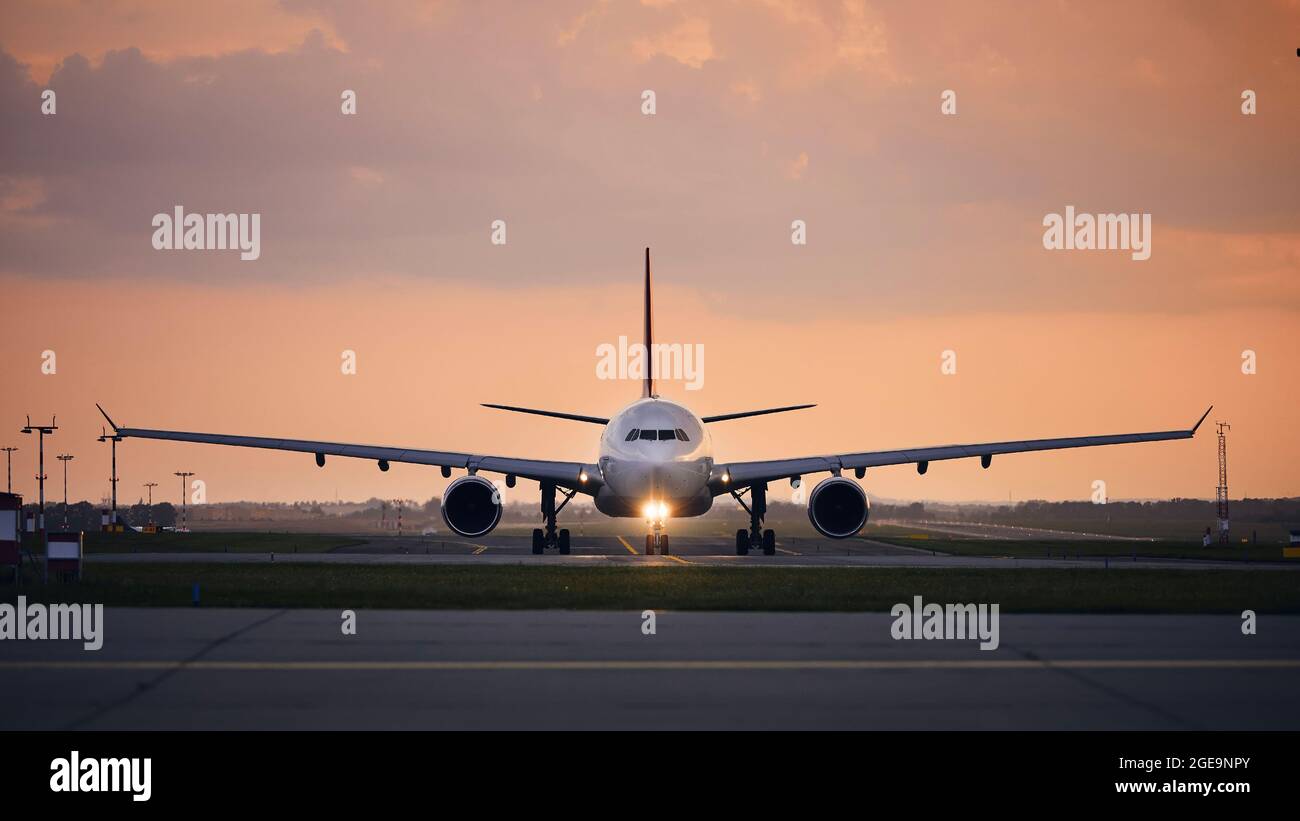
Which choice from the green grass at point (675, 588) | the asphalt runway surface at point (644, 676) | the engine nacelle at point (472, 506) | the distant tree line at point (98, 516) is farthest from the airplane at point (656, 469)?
the distant tree line at point (98, 516)

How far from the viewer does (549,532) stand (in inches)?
1790

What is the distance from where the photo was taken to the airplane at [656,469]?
40.8m

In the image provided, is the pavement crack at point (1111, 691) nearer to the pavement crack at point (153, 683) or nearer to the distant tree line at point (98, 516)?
the pavement crack at point (153, 683)

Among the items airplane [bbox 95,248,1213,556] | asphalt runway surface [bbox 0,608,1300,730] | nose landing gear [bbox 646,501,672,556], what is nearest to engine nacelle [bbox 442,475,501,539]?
airplane [bbox 95,248,1213,556]

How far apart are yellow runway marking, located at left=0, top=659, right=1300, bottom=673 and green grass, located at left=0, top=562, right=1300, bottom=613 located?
657 cm

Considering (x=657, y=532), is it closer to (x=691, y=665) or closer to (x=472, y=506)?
(x=472, y=506)

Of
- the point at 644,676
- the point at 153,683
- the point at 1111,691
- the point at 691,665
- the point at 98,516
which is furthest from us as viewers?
the point at 98,516

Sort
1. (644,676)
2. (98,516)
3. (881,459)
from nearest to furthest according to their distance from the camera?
(644,676) < (881,459) < (98,516)

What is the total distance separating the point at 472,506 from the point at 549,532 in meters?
4.17

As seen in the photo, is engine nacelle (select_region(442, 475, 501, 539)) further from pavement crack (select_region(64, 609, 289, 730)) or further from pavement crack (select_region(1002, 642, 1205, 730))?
pavement crack (select_region(1002, 642, 1205, 730))

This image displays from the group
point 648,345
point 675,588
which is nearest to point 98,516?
point 648,345

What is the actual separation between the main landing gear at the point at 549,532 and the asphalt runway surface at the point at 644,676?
25966 millimetres
